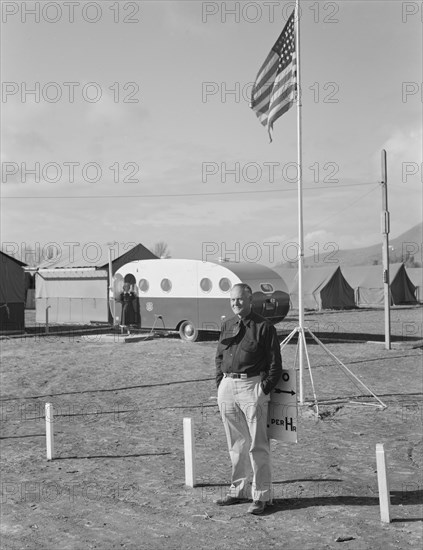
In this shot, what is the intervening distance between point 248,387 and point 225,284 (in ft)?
51.9

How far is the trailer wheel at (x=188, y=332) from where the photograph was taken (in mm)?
24414

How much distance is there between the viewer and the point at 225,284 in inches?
922

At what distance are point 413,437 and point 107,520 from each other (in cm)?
550

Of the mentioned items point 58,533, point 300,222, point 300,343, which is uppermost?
point 300,222

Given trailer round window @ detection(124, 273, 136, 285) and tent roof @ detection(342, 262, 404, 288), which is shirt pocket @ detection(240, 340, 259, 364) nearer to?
trailer round window @ detection(124, 273, 136, 285)

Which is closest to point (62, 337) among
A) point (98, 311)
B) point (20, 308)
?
point (20, 308)

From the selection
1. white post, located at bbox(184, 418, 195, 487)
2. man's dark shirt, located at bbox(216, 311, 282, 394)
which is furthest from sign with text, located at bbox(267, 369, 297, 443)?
white post, located at bbox(184, 418, 195, 487)

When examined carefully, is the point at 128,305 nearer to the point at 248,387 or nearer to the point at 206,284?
the point at 206,284

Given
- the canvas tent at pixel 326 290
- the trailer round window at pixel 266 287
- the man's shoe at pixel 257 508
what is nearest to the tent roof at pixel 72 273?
the trailer round window at pixel 266 287

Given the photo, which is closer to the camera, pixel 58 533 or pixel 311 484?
pixel 58 533

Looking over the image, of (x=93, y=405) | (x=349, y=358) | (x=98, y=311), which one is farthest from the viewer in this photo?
(x=98, y=311)

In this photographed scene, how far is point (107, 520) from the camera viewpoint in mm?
7570

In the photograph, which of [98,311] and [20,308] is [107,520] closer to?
[20,308]

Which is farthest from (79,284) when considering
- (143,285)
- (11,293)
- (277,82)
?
(277,82)
